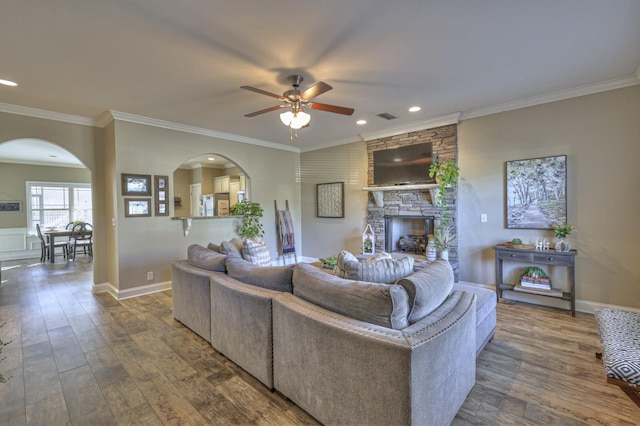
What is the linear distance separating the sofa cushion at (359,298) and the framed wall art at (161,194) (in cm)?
364

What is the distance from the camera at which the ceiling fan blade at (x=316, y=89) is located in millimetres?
2658

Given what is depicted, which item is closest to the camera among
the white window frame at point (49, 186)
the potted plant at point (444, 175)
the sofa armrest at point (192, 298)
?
the sofa armrest at point (192, 298)

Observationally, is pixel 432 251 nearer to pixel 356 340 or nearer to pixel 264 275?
pixel 264 275

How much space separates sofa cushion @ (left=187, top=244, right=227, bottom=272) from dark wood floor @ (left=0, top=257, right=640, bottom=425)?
750 millimetres

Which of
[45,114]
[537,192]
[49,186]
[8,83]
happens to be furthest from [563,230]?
[49,186]

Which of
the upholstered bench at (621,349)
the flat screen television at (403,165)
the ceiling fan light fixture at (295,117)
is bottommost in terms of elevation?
the upholstered bench at (621,349)

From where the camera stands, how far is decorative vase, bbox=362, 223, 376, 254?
5416mm

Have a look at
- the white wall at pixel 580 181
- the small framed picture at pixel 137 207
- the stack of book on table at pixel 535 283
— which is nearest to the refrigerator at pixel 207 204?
the small framed picture at pixel 137 207

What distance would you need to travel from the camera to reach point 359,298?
5.78 feet

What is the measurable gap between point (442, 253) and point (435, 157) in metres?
1.54

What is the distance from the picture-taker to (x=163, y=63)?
2.87 metres

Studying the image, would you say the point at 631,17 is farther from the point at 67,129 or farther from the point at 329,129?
the point at 67,129

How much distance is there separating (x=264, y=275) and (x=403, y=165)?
362 centimetres

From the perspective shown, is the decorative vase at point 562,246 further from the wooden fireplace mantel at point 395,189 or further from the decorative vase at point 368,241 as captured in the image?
the decorative vase at point 368,241
